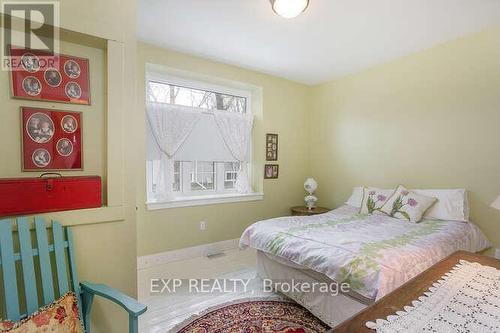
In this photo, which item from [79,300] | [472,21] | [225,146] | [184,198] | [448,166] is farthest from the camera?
[225,146]

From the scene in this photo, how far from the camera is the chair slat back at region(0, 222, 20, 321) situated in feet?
3.73

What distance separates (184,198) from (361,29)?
2.86 metres

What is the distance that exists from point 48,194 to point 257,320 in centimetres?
170

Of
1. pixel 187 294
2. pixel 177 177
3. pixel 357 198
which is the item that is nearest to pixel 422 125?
pixel 357 198

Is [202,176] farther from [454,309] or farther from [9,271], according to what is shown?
[454,309]

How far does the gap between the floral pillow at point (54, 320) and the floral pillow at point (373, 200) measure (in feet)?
9.95

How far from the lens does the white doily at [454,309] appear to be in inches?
32.8

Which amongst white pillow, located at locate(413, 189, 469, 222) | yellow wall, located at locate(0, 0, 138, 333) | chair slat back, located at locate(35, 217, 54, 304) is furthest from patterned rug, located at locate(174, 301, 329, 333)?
white pillow, located at locate(413, 189, 469, 222)

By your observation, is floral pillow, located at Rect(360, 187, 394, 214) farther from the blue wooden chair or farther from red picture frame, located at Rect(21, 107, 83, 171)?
red picture frame, located at Rect(21, 107, 83, 171)

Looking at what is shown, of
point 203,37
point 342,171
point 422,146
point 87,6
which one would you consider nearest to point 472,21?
point 422,146

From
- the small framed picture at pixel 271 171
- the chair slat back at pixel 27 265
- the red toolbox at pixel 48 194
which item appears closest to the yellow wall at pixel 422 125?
the small framed picture at pixel 271 171

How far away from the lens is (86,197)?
A: 1391mm

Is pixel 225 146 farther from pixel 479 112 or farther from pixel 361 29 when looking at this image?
pixel 479 112

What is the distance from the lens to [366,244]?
6.61 ft
